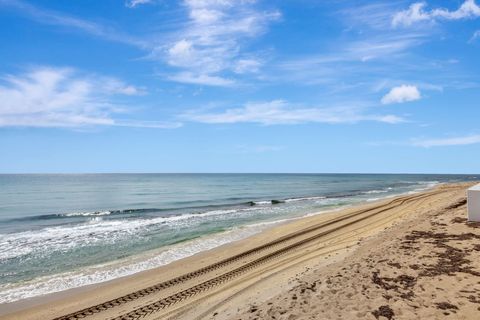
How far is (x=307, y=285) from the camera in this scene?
8305 millimetres

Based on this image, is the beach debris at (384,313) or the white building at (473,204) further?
the white building at (473,204)

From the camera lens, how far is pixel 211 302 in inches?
347

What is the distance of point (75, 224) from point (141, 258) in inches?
529

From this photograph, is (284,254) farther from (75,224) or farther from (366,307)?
(75,224)

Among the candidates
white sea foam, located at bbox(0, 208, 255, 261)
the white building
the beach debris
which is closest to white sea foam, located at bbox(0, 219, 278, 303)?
white sea foam, located at bbox(0, 208, 255, 261)

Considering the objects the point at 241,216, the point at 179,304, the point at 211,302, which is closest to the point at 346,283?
the point at 211,302

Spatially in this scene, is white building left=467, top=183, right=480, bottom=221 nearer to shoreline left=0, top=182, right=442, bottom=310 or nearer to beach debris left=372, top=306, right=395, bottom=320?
beach debris left=372, top=306, right=395, bottom=320

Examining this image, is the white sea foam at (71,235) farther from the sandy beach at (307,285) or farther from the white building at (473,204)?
the white building at (473,204)

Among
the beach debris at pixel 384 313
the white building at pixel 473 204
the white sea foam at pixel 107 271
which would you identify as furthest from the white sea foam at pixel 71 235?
the white building at pixel 473 204

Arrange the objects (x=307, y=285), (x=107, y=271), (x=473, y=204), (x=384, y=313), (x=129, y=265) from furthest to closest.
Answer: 1. (x=129, y=265)
2. (x=473, y=204)
3. (x=107, y=271)
4. (x=307, y=285)
5. (x=384, y=313)

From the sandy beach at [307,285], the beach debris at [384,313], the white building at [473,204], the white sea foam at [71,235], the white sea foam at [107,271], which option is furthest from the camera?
the white sea foam at [71,235]

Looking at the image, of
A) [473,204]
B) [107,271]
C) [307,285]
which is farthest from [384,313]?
[107,271]

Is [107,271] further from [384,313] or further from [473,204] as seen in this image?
[473,204]

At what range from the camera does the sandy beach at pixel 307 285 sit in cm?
685
